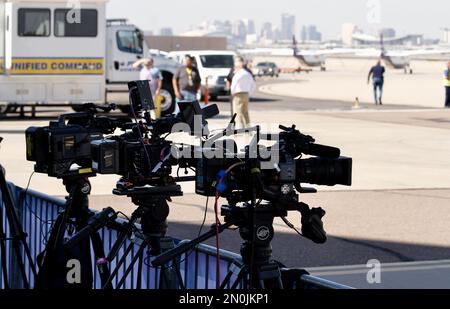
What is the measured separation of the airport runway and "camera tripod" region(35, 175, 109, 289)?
2.83 metres

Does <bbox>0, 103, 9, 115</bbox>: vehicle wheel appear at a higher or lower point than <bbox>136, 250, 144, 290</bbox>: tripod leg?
lower

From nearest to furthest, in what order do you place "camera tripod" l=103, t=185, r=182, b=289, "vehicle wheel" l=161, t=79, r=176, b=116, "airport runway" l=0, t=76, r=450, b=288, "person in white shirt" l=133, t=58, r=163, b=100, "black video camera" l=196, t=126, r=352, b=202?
"black video camera" l=196, t=126, r=352, b=202
"camera tripod" l=103, t=185, r=182, b=289
"airport runway" l=0, t=76, r=450, b=288
"person in white shirt" l=133, t=58, r=163, b=100
"vehicle wheel" l=161, t=79, r=176, b=116

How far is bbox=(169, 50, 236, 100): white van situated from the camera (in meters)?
39.7

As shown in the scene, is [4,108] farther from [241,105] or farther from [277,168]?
[277,168]

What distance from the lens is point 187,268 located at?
5.64m

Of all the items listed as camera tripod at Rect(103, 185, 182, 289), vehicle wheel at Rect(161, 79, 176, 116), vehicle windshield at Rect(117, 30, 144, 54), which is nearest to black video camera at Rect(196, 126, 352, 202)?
camera tripod at Rect(103, 185, 182, 289)

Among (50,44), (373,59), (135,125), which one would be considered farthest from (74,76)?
(373,59)

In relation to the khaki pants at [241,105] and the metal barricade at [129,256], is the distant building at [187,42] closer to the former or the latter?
the khaki pants at [241,105]

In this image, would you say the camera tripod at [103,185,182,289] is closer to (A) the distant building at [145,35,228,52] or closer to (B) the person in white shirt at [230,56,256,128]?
(B) the person in white shirt at [230,56,256,128]

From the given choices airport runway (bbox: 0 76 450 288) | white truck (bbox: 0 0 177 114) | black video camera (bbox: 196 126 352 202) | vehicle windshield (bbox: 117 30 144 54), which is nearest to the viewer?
black video camera (bbox: 196 126 352 202)

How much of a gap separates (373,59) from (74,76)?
13726 cm

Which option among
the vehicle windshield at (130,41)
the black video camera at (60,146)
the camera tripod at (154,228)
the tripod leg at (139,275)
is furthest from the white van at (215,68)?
the camera tripod at (154,228)

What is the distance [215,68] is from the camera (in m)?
40.4
